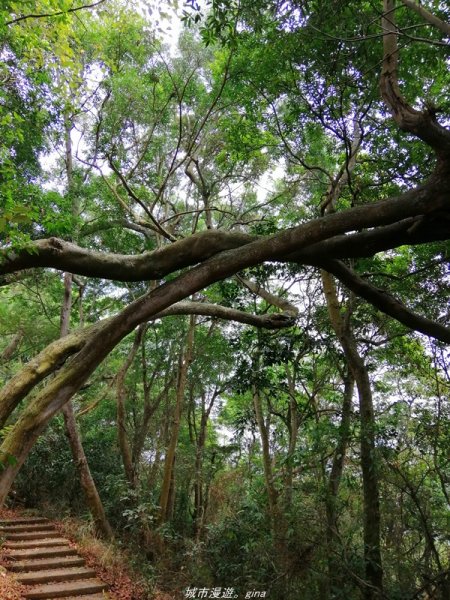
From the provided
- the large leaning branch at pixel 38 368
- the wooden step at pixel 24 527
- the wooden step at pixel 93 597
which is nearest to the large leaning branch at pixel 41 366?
the large leaning branch at pixel 38 368

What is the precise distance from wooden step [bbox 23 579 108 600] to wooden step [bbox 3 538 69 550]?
4.56 ft

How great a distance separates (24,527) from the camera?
812 centimetres

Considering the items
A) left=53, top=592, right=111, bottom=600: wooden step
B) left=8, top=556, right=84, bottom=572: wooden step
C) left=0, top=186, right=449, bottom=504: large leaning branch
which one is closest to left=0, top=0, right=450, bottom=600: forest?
left=0, top=186, right=449, bottom=504: large leaning branch

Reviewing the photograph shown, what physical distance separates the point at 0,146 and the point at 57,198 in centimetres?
147

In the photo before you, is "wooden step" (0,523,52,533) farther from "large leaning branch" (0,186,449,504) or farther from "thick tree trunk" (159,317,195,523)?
"large leaning branch" (0,186,449,504)

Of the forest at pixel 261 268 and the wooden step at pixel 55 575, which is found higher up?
the forest at pixel 261 268

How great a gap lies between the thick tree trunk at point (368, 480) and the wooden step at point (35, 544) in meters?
5.11

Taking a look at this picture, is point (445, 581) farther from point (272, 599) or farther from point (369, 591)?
point (272, 599)

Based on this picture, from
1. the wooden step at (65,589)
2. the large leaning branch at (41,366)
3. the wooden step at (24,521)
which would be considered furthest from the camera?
the wooden step at (24,521)

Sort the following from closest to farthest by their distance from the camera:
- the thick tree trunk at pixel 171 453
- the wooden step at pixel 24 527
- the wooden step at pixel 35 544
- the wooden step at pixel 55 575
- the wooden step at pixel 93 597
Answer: the wooden step at pixel 93 597
the wooden step at pixel 55 575
the wooden step at pixel 35 544
the wooden step at pixel 24 527
the thick tree trunk at pixel 171 453

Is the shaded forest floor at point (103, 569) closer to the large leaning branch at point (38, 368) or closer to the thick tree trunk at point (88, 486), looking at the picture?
the thick tree trunk at point (88, 486)

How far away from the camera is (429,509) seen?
6391mm

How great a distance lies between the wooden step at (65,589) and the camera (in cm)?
555

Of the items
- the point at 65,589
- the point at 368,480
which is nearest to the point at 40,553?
the point at 65,589
